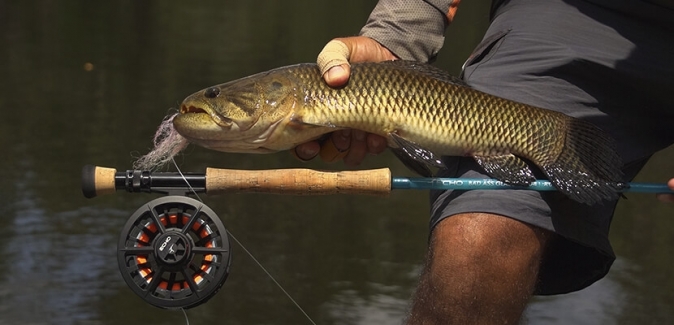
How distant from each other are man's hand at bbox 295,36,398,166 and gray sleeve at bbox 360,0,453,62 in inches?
1.2

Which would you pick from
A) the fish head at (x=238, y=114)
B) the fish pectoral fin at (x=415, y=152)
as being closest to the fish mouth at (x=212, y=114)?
the fish head at (x=238, y=114)

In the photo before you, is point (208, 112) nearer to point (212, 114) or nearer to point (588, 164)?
point (212, 114)

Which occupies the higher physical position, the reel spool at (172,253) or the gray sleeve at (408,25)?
the gray sleeve at (408,25)

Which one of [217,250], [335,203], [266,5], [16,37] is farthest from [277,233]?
[266,5]

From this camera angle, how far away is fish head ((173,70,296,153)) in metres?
2.94

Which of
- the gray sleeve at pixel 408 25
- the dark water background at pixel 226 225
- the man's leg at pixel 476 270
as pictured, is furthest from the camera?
the dark water background at pixel 226 225

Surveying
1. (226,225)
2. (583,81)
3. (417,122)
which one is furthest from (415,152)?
(226,225)

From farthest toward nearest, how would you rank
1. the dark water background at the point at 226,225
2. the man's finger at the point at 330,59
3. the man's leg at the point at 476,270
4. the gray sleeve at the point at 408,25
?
the dark water background at the point at 226,225 → the gray sleeve at the point at 408,25 → the man's finger at the point at 330,59 → the man's leg at the point at 476,270

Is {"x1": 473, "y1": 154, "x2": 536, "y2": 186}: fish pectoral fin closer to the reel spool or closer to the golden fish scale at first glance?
the golden fish scale

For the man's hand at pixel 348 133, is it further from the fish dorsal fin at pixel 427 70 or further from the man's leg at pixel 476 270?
the man's leg at pixel 476 270

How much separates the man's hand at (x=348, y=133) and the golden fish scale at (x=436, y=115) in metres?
0.06

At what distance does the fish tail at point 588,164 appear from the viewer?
291cm

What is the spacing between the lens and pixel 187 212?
2988 millimetres

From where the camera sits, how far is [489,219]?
2.88 meters
